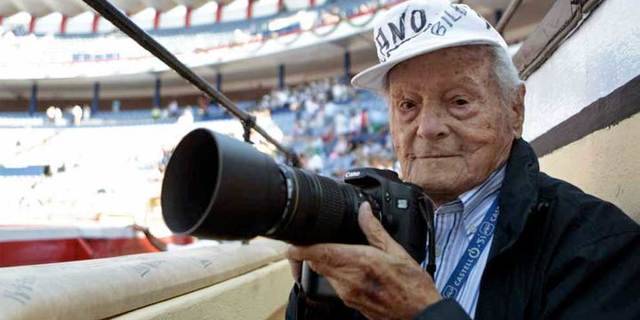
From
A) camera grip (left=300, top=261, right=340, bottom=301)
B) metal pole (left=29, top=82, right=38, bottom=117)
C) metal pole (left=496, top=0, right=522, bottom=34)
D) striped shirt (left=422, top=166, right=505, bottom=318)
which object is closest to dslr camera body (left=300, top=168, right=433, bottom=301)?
camera grip (left=300, top=261, right=340, bottom=301)

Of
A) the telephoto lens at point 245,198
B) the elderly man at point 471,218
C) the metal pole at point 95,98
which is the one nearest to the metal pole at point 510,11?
the elderly man at point 471,218

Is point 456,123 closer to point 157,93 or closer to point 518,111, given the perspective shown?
point 518,111

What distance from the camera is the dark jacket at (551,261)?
0.49 meters

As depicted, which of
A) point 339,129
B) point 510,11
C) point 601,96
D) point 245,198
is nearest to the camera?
point 245,198

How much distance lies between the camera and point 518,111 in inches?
29.7

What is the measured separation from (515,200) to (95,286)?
498 millimetres

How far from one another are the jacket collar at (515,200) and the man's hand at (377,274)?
4.7 inches

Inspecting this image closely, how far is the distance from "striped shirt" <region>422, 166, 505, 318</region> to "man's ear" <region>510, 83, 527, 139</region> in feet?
0.23

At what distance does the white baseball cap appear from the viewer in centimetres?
68

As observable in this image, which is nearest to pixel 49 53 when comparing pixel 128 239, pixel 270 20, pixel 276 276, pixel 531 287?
pixel 270 20

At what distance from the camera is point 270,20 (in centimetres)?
1298

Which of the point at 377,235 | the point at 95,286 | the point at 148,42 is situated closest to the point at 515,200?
the point at 377,235

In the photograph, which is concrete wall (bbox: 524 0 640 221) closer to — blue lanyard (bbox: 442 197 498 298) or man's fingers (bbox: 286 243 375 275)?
blue lanyard (bbox: 442 197 498 298)

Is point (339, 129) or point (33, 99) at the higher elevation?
point (33, 99)
